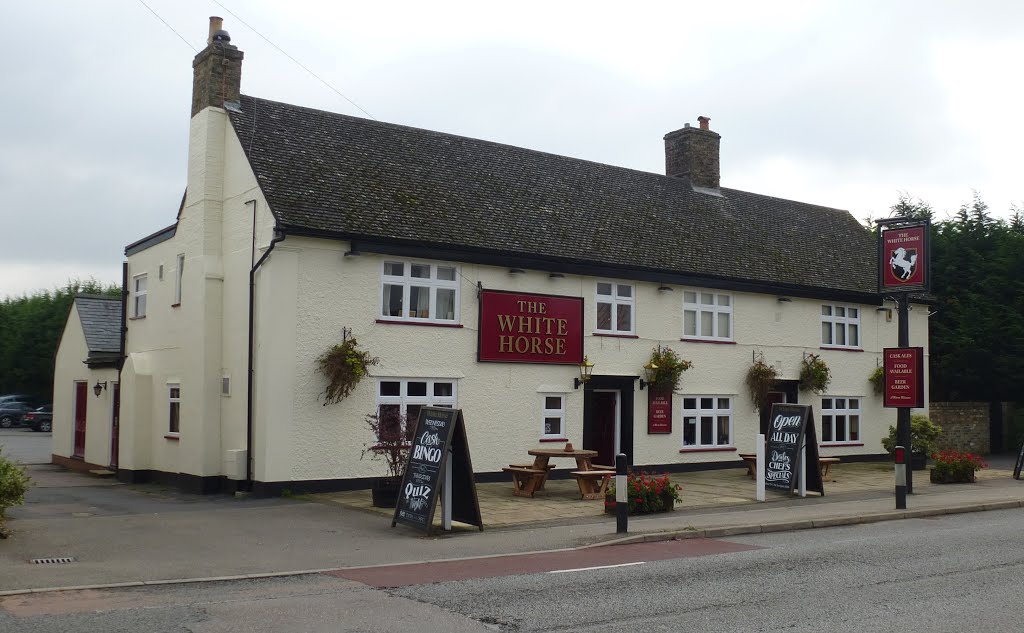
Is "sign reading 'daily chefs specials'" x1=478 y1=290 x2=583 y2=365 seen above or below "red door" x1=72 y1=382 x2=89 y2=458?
above

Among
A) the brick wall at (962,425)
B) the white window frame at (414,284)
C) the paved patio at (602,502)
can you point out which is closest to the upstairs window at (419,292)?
the white window frame at (414,284)

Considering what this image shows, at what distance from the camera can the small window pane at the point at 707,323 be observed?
24.4 metres

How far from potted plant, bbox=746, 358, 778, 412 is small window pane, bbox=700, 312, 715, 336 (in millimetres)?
1547

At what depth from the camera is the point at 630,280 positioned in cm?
2294

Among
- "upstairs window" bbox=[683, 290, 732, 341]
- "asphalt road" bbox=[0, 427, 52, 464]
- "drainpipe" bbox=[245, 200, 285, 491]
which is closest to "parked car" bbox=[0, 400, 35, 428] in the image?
"asphalt road" bbox=[0, 427, 52, 464]

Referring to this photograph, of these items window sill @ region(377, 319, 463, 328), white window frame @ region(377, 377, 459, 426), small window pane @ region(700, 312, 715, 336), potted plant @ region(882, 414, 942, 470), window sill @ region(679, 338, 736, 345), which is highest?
small window pane @ region(700, 312, 715, 336)

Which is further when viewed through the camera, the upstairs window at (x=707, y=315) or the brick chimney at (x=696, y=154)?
the brick chimney at (x=696, y=154)

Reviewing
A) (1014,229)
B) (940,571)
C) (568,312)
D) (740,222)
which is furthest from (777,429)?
(1014,229)

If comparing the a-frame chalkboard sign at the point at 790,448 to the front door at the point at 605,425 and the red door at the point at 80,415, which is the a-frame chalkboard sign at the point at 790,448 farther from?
the red door at the point at 80,415

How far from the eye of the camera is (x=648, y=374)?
22.9 m

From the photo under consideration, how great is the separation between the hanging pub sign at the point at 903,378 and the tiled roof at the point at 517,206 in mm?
5970

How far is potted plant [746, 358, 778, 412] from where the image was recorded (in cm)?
2480

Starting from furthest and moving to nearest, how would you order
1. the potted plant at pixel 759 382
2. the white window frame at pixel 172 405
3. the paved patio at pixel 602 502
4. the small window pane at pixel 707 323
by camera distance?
the potted plant at pixel 759 382, the small window pane at pixel 707 323, the white window frame at pixel 172 405, the paved patio at pixel 602 502

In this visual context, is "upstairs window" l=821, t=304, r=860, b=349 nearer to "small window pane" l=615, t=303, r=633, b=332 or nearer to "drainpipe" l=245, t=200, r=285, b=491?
"small window pane" l=615, t=303, r=633, b=332
